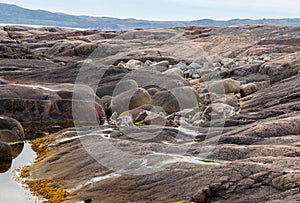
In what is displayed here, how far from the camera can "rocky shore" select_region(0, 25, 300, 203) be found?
2273cm

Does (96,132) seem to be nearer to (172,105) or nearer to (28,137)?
(28,137)

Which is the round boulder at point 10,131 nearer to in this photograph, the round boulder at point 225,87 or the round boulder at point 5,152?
the round boulder at point 5,152

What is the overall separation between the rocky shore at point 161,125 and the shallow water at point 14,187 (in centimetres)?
74

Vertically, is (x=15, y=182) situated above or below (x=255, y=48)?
below

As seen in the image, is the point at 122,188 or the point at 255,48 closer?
the point at 122,188

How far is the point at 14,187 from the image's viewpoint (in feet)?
93.4

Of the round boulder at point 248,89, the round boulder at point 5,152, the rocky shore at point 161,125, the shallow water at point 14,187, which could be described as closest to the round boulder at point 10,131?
the rocky shore at point 161,125

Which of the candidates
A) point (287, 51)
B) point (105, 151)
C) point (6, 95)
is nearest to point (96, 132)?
point (105, 151)

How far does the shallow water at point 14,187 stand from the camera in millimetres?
26183

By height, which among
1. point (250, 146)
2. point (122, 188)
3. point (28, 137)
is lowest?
point (28, 137)

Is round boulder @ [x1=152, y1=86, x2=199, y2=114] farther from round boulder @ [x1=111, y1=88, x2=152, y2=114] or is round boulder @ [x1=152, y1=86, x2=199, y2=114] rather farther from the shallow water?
the shallow water

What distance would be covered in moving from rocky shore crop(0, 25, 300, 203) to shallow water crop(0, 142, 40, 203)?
740mm

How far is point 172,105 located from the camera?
48.3 metres

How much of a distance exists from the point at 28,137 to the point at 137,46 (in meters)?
60.3
